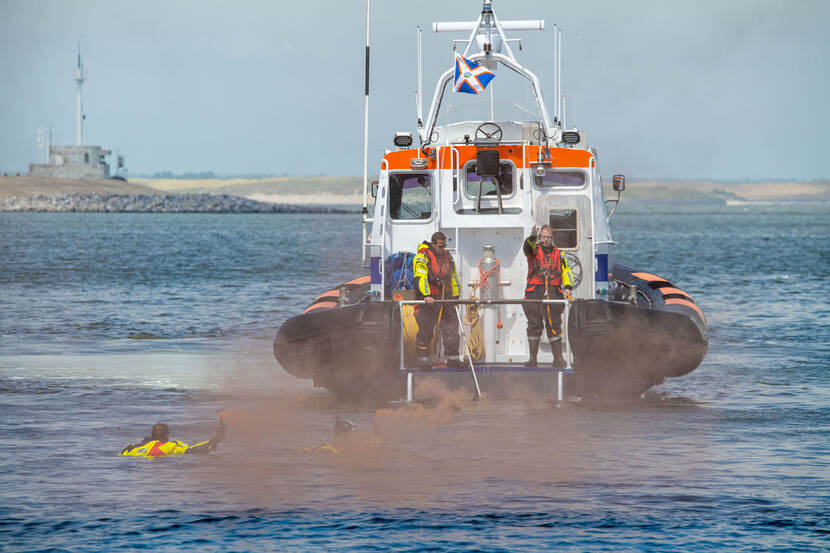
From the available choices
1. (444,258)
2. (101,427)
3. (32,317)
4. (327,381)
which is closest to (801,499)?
(444,258)

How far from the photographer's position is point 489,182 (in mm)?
13359

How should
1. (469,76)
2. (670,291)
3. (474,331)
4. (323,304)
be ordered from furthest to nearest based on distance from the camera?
(670,291), (323,304), (469,76), (474,331)

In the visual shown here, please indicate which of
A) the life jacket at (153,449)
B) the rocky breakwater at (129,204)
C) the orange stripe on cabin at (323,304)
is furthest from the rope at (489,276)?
the rocky breakwater at (129,204)

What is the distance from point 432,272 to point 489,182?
170 cm

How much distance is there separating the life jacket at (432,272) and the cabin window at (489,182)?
4.12 feet

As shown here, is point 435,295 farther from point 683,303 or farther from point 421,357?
point 683,303

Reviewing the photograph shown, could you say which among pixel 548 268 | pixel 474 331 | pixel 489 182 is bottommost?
pixel 474 331

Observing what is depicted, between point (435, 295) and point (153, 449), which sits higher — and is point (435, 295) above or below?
above

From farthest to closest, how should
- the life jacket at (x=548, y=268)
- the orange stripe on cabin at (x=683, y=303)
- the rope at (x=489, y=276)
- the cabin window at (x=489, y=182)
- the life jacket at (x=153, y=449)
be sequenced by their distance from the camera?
the orange stripe on cabin at (x=683, y=303)
the cabin window at (x=489, y=182)
the rope at (x=489, y=276)
the life jacket at (x=548, y=268)
the life jacket at (x=153, y=449)

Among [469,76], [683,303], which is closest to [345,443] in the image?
[683,303]

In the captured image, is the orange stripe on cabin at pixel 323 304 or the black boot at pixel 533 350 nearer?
the black boot at pixel 533 350

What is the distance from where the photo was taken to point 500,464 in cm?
966

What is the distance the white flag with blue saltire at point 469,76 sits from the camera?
14.5 m

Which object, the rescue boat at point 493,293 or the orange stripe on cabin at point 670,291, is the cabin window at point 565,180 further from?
the orange stripe on cabin at point 670,291
